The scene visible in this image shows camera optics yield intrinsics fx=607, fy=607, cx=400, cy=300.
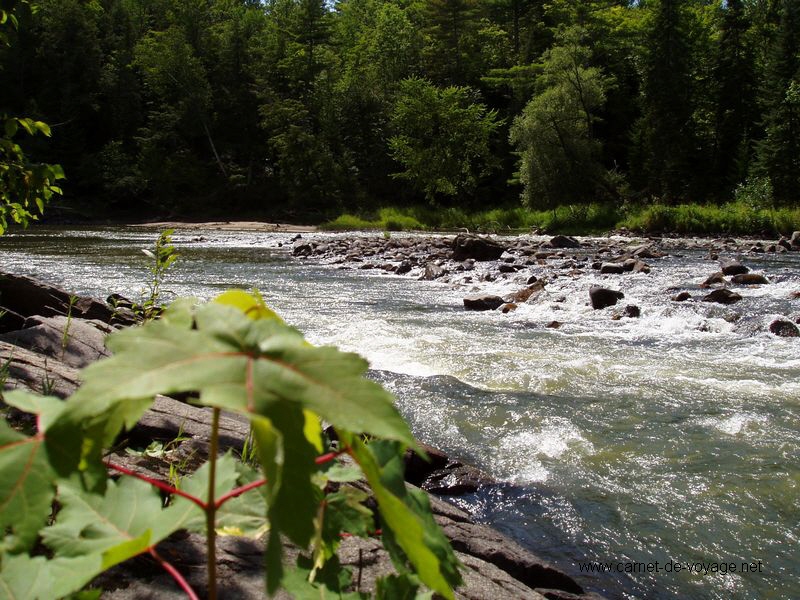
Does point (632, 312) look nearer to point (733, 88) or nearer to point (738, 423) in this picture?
point (738, 423)

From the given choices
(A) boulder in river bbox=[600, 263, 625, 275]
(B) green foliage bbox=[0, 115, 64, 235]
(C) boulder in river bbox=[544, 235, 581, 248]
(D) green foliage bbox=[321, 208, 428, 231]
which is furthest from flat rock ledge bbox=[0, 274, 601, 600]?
(D) green foliage bbox=[321, 208, 428, 231]

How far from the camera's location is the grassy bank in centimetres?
2494

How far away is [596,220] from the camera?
30312mm

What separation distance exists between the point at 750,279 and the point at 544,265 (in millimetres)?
4766

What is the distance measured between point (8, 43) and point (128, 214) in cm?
4399

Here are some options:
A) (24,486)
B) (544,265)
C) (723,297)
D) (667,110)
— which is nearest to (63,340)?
(24,486)

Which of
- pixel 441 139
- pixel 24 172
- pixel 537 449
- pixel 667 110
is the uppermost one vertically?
pixel 667 110

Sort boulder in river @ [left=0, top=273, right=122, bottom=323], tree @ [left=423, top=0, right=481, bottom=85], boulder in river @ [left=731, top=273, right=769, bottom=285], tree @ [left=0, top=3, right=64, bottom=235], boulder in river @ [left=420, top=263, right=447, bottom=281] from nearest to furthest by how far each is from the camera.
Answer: tree @ [left=0, top=3, right=64, bottom=235], boulder in river @ [left=0, top=273, right=122, bottom=323], boulder in river @ [left=731, top=273, right=769, bottom=285], boulder in river @ [left=420, top=263, right=447, bottom=281], tree @ [left=423, top=0, right=481, bottom=85]

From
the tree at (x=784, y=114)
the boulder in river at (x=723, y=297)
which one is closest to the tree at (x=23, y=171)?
the boulder in river at (x=723, y=297)

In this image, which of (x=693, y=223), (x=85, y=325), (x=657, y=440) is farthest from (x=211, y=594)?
(x=693, y=223)

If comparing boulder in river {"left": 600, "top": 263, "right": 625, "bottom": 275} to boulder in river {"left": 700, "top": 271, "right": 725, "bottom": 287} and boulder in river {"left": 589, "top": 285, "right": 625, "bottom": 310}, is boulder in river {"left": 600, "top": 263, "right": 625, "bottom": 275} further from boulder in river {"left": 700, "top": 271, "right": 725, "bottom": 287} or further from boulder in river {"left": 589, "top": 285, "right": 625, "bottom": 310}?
boulder in river {"left": 589, "top": 285, "right": 625, "bottom": 310}

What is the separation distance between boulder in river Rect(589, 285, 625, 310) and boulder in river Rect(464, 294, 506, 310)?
1.46m

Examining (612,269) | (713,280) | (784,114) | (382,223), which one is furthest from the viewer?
(382,223)

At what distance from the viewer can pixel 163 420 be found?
2.78 meters
